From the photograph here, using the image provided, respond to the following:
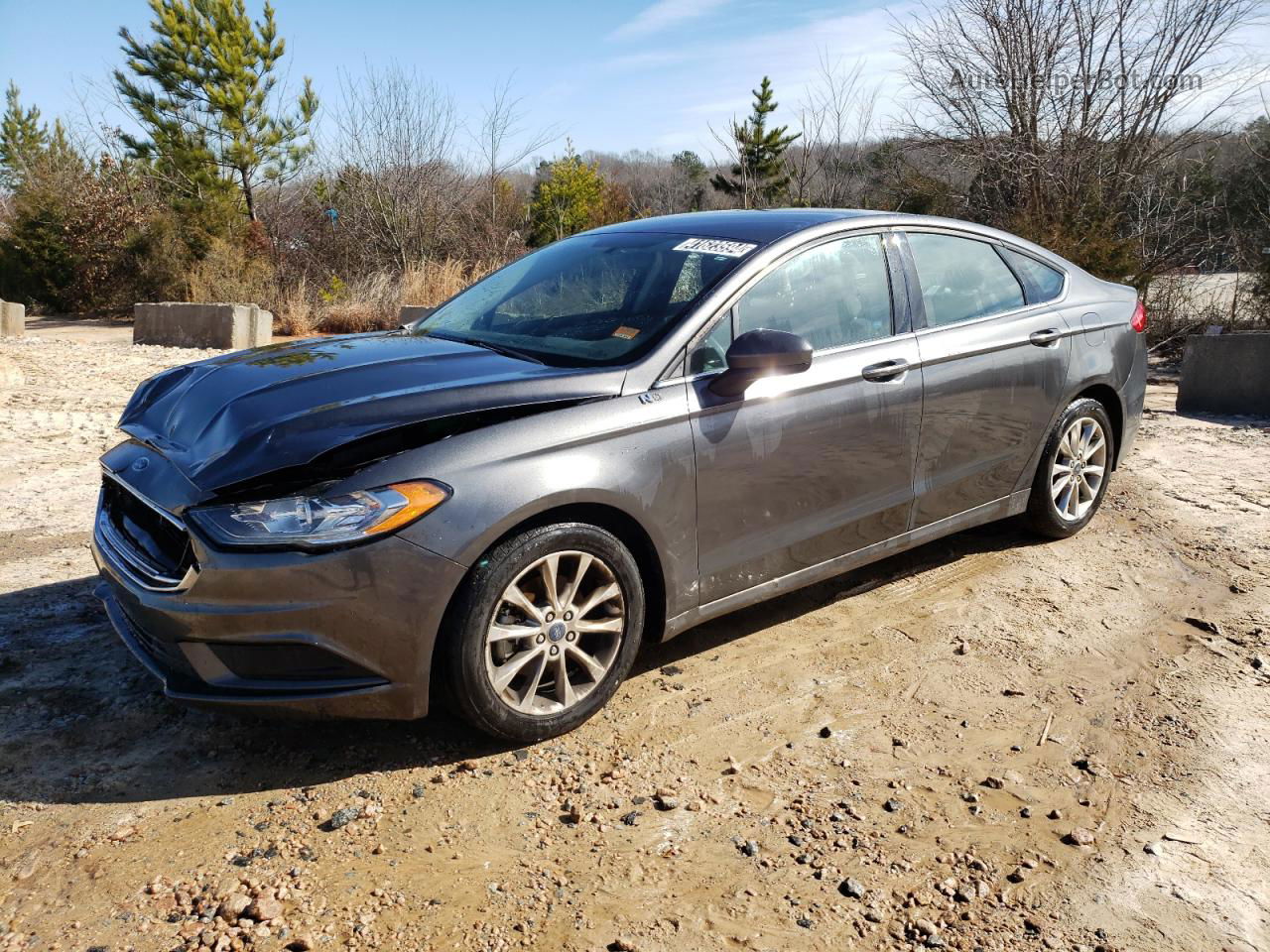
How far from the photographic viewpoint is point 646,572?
3449mm

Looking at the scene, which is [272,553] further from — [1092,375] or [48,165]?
[48,165]

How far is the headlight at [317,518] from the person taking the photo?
2.77m

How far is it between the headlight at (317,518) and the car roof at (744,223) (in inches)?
72.7

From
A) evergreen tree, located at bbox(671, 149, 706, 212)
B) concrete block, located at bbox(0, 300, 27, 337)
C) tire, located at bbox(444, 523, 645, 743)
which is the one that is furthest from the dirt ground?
evergreen tree, located at bbox(671, 149, 706, 212)

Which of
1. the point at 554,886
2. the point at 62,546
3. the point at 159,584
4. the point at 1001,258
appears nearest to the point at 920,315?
the point at 1001,258

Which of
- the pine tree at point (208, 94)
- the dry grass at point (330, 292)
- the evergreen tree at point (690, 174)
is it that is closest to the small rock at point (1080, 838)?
the dry grass at point (330, 292)

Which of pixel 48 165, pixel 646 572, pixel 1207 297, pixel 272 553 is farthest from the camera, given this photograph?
pixel 48 165

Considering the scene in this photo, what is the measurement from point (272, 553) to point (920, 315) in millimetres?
2821

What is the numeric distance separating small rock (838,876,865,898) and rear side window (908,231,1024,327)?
2.49 metres

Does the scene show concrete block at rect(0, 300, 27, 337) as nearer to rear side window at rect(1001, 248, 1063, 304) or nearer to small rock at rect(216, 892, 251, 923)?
rear side window at rect(1001, 248, 1063, 304)

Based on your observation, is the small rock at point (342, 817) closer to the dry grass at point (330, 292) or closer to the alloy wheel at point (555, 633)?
the alloy wheel at point (555, 633)

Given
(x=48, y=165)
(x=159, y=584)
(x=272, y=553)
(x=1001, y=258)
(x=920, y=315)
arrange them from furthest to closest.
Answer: (x=48, y=165) < (x=1001, y=258) < (x=920, y=315) < (x=159, y=584) < (x=272, y=553)

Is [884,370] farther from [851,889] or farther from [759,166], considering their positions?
[759,166]

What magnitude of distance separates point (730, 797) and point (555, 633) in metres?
0.74
